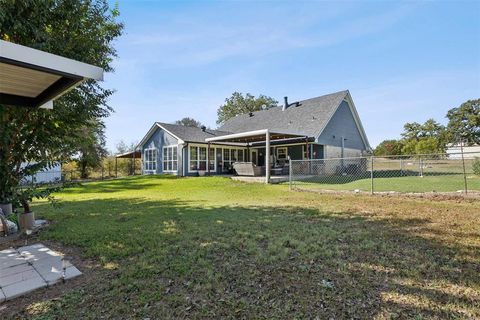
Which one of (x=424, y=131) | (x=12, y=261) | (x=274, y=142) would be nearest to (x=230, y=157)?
(x=274, y=142)

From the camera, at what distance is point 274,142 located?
2006cm

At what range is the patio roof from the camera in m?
14.5

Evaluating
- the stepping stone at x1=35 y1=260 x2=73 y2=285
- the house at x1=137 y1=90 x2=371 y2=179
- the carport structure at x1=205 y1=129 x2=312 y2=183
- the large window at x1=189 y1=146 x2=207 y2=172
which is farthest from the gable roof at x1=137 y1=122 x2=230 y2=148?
the stepping stone at x1=35 y1=260 x2=73 y2=285

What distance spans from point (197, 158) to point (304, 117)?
8.99 meters

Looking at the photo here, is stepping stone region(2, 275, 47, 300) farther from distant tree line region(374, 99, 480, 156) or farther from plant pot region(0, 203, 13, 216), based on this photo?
distant tree line region(374, 99, 480, 156)

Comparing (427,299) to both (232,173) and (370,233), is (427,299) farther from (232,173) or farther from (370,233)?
(232,173)

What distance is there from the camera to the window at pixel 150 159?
71.1 ft

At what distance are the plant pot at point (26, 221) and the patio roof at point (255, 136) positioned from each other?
10604 mm

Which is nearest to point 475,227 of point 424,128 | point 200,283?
point 200,283

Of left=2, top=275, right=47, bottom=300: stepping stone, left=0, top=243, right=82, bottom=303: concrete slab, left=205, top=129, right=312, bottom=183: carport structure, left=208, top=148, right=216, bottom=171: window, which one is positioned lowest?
left=2, top=275, right=47, bottom=300: stepping stone

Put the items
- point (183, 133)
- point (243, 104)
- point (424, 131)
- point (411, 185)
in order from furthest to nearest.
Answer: point (424, 131) → point (243, 104) → point (183, 133) → point (411, 185)

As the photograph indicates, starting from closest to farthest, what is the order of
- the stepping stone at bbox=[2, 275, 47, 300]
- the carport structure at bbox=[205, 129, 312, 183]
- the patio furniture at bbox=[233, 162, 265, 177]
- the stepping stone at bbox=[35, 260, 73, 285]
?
the stepping stone at bbox=[2, 275, 47, 300], the stepping stone at bbox=[35, 260, 73, 285], the carport structure at bbox=[205, 129, 312, 183], the patio furniture at bbox=[233, 162, 265, 177]

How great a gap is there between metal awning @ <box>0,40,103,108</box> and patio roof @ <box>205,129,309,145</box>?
10.8 metres

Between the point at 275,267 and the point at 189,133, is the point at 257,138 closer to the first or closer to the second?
the point at 189,133
